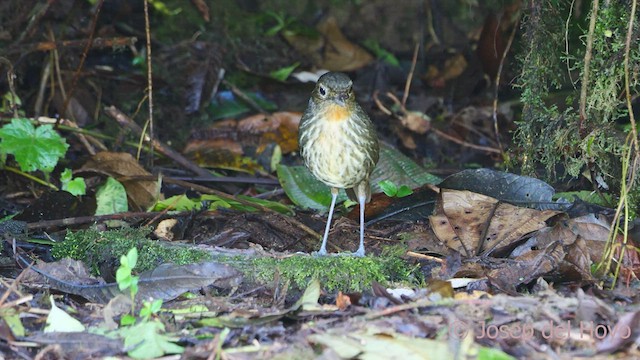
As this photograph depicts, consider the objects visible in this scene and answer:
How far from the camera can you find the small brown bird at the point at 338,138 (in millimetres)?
6141

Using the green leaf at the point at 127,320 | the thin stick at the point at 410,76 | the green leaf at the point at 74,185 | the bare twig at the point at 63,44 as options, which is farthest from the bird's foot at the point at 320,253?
the thin stick at the point at 410,76

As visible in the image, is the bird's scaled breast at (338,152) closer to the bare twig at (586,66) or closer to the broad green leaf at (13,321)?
the bare twig at (586,66)

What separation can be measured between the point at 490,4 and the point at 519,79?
10.3 feet

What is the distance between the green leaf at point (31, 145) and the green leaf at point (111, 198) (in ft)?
1.29

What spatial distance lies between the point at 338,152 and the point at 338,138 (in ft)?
0.32

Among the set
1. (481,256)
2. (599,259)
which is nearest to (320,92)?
(481,256)

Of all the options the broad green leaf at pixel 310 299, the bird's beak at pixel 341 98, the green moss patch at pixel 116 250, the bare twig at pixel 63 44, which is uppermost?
the bird's beak at pixel 341 98

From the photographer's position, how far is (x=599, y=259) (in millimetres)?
5043

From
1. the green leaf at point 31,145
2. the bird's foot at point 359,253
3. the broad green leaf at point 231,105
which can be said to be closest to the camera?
the bird's foot at point 359,253

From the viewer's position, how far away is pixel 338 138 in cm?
618

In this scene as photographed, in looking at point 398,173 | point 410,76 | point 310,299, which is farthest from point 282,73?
point 310,299

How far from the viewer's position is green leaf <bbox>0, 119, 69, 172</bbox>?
6426mm

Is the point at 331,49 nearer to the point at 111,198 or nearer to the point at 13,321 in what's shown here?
the point at 111,198

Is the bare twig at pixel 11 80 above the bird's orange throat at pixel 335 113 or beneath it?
beneath
